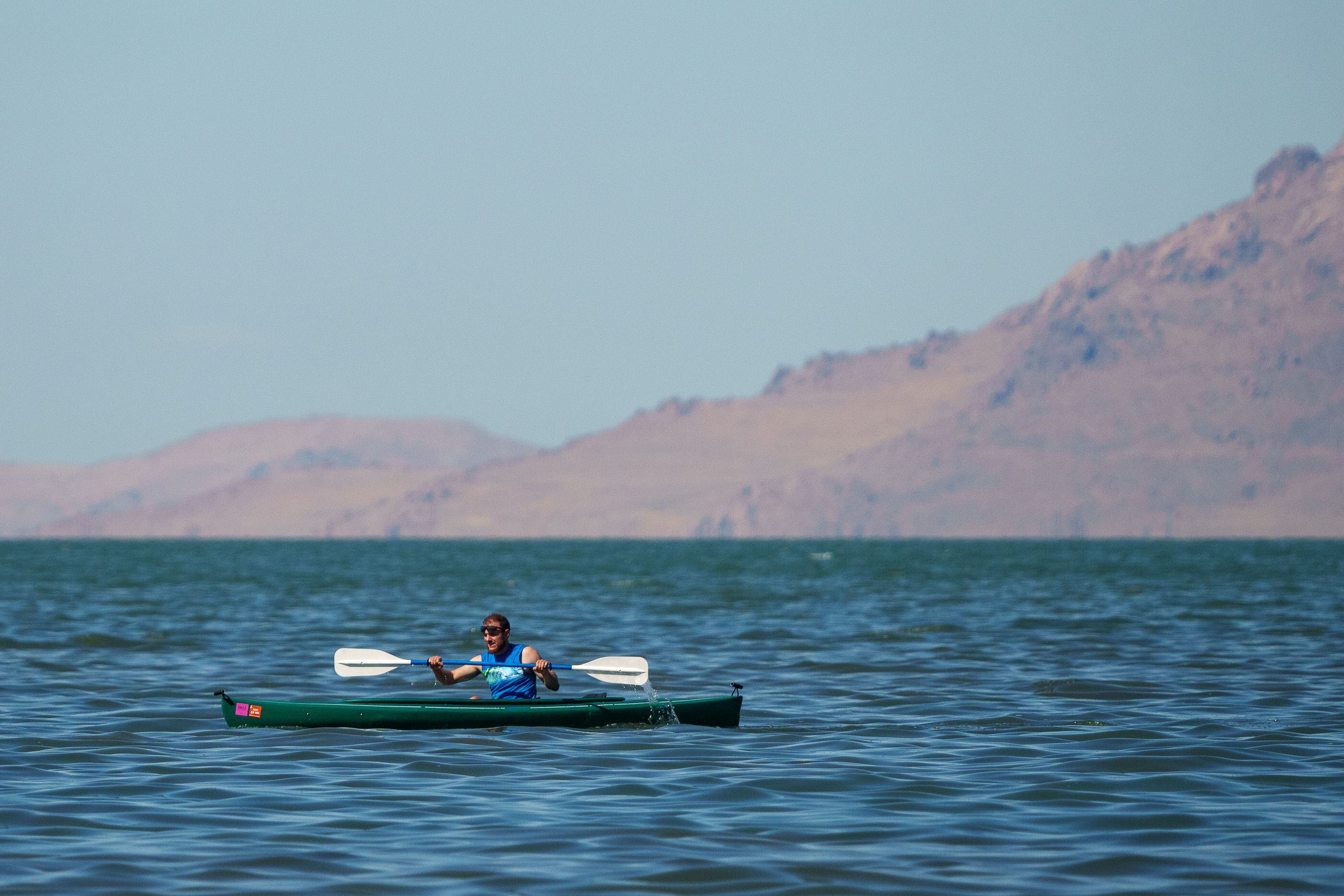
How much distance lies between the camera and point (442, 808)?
48.5ft

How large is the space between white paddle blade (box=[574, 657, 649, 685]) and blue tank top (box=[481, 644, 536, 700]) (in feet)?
3.35

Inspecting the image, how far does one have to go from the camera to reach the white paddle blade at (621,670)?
68.8ft

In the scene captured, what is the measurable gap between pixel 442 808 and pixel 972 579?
199ft

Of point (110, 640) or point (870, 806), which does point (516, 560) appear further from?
point (870, 806)

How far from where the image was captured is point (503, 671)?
20000mm

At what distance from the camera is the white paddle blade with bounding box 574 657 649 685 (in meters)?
21.0

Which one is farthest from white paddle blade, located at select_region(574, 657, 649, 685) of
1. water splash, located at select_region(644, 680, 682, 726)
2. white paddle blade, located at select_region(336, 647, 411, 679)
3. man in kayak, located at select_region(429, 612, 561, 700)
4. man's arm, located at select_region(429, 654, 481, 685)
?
white paddle blade, located at select_region(336, 647, 411, 679)

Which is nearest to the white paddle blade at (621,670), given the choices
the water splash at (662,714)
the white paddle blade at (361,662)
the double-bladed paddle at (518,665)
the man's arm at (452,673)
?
the double-bladed paddle at (518,665)

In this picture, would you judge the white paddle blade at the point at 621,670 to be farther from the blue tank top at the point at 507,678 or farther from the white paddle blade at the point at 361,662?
the white paddle blade at the point at 361,662

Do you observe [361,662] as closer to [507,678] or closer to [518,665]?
[507,678]

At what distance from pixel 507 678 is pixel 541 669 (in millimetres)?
708

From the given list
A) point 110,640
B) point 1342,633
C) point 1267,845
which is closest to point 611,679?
point 1267,845

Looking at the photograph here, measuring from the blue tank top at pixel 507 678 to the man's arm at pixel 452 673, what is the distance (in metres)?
0.12

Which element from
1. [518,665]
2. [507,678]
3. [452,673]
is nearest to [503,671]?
[507,678]
